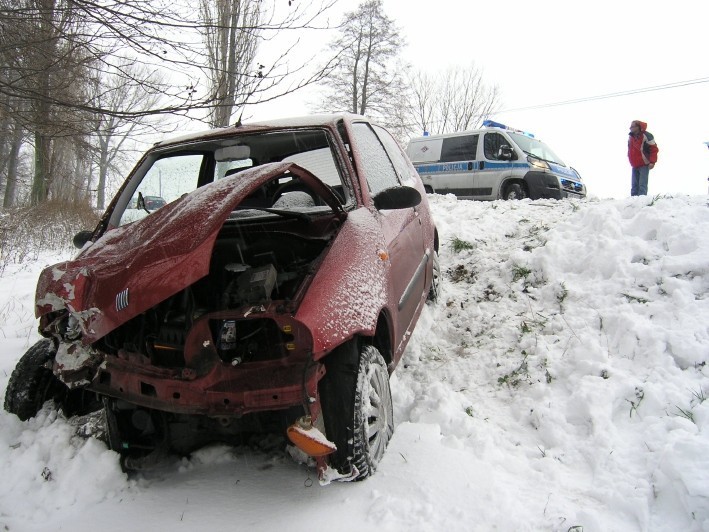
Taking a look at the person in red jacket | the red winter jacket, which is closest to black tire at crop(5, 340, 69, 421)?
the person in red jacket

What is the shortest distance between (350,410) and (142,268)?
110cm

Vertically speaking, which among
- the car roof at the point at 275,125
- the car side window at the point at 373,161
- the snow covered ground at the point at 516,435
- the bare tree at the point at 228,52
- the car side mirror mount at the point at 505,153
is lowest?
the snow covered ground at the point at 516,435

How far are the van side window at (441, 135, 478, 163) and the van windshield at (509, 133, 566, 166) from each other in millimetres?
963

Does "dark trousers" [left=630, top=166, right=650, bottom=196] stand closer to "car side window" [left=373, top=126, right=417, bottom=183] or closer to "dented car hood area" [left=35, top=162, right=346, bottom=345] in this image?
"car side window" [left=373, top=126, right=417, bottom=183]

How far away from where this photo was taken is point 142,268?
6.23 feet

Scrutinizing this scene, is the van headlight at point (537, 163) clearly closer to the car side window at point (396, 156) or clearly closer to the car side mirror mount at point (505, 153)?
the car side mirror mount at point (505, 153)

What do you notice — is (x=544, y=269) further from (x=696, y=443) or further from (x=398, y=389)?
(x=696, y=443)

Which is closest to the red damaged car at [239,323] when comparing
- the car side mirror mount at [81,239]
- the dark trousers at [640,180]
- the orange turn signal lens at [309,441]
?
the orange turn signal lens at [309,441]

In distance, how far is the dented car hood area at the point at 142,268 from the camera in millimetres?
1845

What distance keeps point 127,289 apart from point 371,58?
2858 cm

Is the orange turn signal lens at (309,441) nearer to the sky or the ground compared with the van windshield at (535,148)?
nearer to the ground

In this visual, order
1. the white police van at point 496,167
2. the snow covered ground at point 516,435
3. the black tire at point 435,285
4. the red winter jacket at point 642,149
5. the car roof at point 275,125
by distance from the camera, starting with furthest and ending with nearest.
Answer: the white police van at point 496,167 < the red winter jacket at point 642,149 < the black tire at point 435,285 < the car roof at point 275,125 < the snow covered ground at point 516,435

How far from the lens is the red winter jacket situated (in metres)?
8.88

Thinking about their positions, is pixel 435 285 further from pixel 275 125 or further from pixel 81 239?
pixel 81 239
